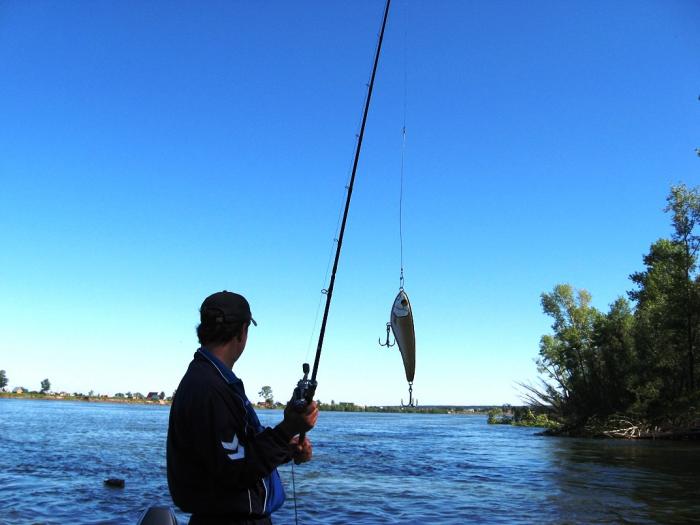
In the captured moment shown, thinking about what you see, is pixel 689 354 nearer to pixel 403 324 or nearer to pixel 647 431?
pixel 647 431

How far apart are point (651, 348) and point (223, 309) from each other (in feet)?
150

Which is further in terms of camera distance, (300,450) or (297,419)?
(300,450)

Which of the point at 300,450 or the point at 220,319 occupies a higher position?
the point at 220,319

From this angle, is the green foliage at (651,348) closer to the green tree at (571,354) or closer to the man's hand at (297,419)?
the green tree at (571,354)

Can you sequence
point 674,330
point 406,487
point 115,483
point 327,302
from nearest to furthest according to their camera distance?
point 327,302 < point 115,483 < point 406,487 < point 674,330

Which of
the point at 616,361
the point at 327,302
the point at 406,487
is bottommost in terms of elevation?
the point at 406,487

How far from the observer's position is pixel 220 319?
122 inches

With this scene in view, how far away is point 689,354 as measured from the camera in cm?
4000

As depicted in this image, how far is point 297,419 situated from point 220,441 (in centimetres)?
53

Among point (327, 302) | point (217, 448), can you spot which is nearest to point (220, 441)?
point (217, 448)

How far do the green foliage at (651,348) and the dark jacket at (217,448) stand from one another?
41209mm

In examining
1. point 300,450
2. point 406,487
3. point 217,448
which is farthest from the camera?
point 406,487

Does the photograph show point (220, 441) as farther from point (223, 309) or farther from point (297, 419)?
point (223, 309)

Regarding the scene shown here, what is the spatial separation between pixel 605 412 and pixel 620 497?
33.6 metres
